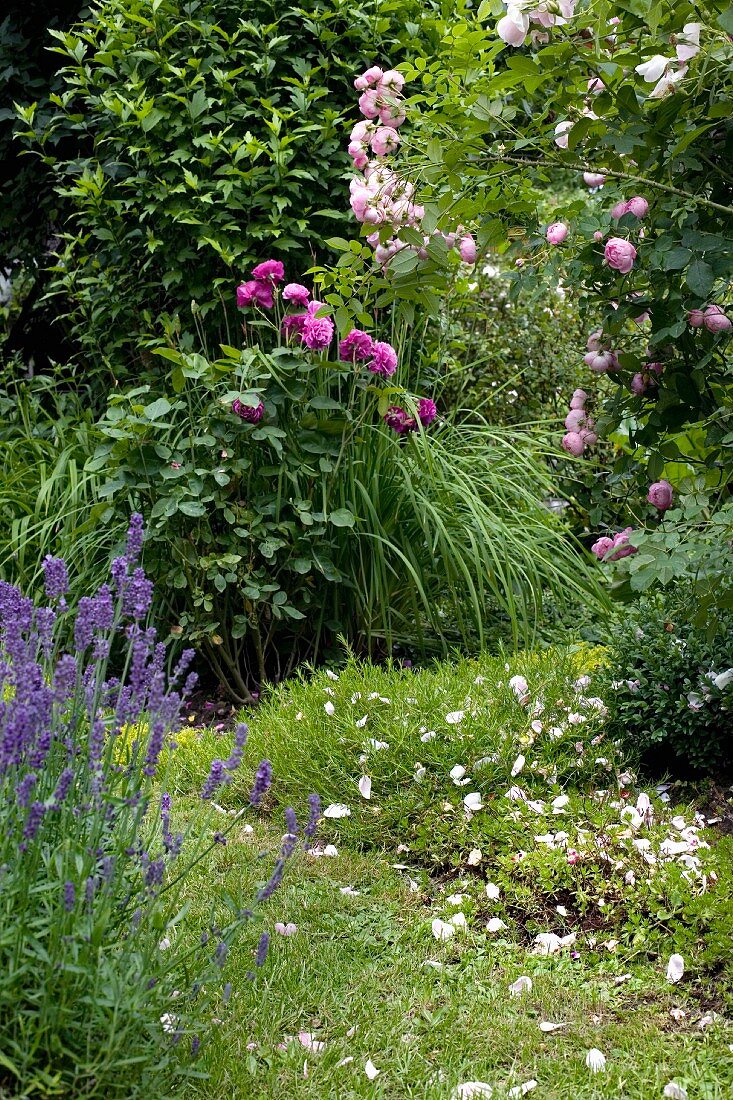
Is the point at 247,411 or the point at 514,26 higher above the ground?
the point at 514,26

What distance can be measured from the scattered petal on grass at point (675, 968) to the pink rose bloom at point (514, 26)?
2071 mm

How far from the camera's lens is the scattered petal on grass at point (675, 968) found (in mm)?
2422

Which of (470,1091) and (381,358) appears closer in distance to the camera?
(470,1091)

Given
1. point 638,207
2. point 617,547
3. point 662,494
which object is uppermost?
point 638,207

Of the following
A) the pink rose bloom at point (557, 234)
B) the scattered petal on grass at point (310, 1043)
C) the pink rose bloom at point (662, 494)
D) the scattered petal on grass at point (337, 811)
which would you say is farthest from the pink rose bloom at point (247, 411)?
the scattered petal on grass at point (310, 1043)

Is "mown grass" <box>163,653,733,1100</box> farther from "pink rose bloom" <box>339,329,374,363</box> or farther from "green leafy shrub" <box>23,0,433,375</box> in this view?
"green leafy shrub" <box>23,0,433,375</box>

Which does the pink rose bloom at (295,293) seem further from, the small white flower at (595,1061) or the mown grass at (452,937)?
the small white flower at (595,1061)

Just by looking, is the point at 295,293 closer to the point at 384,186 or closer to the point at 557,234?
the point at 384,186

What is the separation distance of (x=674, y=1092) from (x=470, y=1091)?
1.27 ft

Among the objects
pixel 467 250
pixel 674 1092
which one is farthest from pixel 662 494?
pixel 674 1092

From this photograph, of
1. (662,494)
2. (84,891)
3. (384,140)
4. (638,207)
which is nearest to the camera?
(84,891)

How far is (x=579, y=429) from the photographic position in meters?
3.20

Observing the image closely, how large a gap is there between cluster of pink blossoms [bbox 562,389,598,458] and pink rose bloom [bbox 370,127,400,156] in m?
0.90

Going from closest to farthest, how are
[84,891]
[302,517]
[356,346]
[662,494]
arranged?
[84,891], [662,494], [302,517], [356,346]
